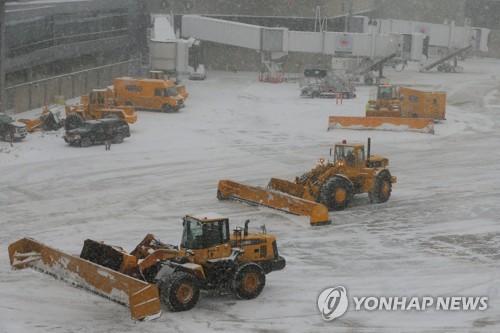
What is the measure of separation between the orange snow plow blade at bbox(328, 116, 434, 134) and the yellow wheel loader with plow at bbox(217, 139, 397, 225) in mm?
17419

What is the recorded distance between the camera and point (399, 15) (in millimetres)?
124812

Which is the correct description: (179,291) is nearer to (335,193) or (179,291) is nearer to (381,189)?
(335,193)

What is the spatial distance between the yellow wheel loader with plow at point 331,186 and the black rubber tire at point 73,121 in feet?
53.0

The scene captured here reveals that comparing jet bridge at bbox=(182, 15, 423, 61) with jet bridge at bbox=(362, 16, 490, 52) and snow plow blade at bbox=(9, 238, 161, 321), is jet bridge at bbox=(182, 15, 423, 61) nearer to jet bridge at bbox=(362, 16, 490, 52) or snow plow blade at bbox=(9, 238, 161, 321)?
jet bridge at bbox=(362, 16, 490, 52)

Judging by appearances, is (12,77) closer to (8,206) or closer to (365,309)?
(8,206)

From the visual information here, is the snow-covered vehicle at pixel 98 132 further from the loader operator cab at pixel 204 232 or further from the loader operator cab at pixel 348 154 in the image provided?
the loader operator cab at pixel 204 232

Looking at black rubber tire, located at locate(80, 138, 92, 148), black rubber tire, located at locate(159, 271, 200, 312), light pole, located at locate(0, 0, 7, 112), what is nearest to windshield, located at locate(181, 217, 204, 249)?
black rubber tire, located at locate(159, 271, 200, 312)

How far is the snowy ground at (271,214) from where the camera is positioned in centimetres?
1977

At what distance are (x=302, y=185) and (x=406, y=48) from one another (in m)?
52.9

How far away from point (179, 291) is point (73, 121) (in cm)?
2827

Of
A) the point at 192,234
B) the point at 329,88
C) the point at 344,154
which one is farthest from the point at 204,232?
the point at 329,88

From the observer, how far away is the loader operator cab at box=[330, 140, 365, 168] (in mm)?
31312

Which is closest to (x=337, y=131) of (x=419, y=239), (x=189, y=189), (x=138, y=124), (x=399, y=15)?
(x=138, y=124)

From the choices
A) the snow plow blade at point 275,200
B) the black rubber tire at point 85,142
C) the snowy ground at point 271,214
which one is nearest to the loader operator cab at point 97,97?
the snowy ground at point 271,214
